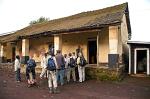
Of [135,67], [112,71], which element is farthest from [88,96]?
[135,67]

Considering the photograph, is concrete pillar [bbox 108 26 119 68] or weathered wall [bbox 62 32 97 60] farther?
weathered wall [bbox 62 32 97 60]

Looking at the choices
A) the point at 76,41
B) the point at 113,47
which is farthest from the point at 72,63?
the point at 76,41

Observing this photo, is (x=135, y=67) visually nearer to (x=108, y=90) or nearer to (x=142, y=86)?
(x=142, y=86)

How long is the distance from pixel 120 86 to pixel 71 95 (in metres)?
3.18

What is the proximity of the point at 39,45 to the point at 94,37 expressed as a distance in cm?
709

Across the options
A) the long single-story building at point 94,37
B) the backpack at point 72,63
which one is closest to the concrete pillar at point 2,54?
the long single-story building at point 94,37

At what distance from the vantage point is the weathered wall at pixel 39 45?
23594mm

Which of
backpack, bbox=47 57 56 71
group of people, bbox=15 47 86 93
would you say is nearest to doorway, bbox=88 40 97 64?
group of people, bbox=15 47 86 93

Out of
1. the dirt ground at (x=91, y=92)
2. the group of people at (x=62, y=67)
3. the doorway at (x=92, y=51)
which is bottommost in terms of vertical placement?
the dirt ground at (x=91, y=92)

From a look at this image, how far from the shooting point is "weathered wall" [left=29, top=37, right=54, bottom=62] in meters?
23.6

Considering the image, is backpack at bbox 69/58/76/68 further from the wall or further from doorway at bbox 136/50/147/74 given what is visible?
doorway at bbox 136/50/147/74

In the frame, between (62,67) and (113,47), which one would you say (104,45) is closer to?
(113,47)

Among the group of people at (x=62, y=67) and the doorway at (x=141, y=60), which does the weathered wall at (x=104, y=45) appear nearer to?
the doorway at (x=141, y=60)

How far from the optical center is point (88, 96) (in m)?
10.2
